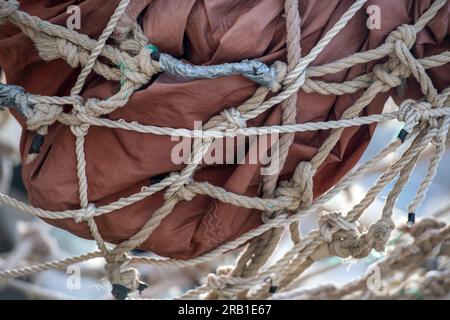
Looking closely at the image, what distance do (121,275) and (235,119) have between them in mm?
304

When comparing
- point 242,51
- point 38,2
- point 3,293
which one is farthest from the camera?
point 3,293

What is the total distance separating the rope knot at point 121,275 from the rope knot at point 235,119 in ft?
0.90

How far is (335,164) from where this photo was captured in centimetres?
104

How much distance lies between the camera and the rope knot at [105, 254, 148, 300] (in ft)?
3.43

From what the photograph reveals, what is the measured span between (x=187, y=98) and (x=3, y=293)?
5.23 ft

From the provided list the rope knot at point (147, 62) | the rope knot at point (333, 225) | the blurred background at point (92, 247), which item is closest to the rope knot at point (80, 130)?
the rope knot at point (147, 62)

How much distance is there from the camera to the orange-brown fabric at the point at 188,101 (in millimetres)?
910

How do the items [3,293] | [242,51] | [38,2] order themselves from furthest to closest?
[3,293]
[38,2]
[242,51]

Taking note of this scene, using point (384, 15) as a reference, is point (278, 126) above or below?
below

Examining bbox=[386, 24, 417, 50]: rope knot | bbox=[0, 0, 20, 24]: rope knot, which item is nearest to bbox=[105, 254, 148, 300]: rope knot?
bbox=[0, 0, 20, 24]: rope knot
